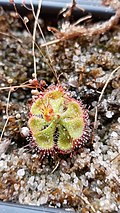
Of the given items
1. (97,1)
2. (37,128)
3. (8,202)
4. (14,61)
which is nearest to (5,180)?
(8,202)

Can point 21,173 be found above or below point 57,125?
below

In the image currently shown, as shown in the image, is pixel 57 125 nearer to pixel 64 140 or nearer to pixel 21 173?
pixel 64 140

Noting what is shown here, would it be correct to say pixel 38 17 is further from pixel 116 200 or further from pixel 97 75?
pixel 116 200

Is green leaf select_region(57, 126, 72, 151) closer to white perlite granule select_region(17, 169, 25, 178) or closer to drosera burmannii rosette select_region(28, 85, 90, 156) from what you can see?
drosera burmannii rosette select_region(28, 85, 90, 156)

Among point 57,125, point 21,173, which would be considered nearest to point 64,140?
point 57,125

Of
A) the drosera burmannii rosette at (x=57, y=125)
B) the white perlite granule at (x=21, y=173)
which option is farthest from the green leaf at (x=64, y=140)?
the white perlite granule at (x=21, y=173)

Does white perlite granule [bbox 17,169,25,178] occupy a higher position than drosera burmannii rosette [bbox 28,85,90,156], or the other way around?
drosera burmannii rosette [bbox 28,85,90,156]

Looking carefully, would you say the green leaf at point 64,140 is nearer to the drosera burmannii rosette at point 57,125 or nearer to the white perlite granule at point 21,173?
the drosera burmannii rosette at point 57,125

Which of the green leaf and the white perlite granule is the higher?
the green leaf

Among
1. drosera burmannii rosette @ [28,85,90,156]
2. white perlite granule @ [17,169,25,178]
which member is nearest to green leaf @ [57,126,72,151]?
drosera burmannii rosette @ [28,85,90,156]
